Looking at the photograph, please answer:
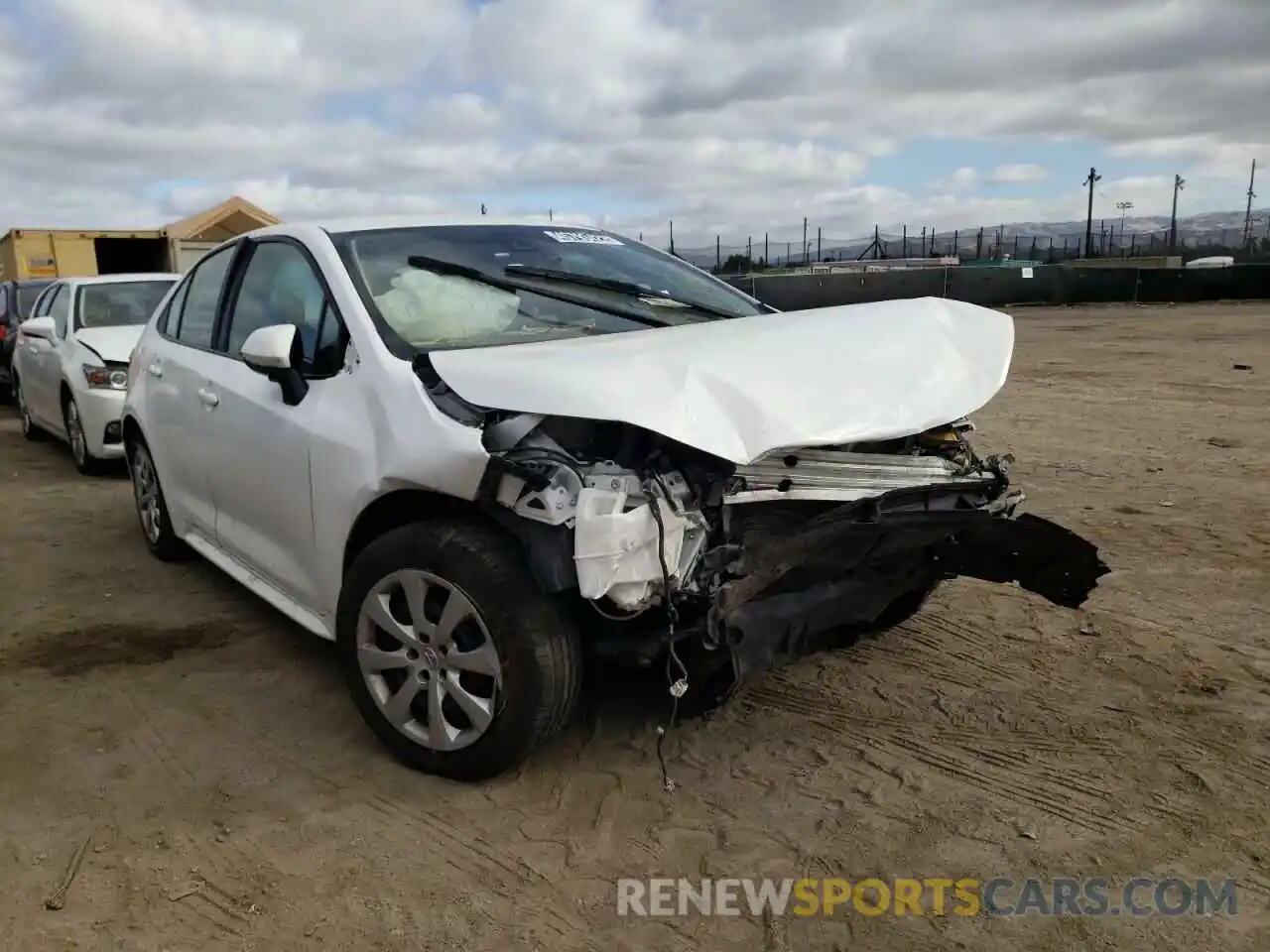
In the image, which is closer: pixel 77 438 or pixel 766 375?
pixel 766 375

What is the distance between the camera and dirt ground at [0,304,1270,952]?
8.32 feet

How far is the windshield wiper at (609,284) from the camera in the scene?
154 inches

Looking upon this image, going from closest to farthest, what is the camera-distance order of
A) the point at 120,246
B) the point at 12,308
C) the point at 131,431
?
the point at 131,431 < the point at 12,308 < the point at 120,246

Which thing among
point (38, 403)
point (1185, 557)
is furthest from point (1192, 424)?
point (38, 403)

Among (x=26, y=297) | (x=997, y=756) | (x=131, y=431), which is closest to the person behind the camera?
(x=997, y=756)

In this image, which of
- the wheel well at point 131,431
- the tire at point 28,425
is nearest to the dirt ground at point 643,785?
the wheel well at point 131,431

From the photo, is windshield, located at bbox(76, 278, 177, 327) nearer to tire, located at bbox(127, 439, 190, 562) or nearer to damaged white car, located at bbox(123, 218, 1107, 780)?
tire, located at bbox(127, 439, 190, 562)

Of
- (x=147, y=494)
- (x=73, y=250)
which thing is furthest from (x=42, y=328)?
(x=73, y=250)

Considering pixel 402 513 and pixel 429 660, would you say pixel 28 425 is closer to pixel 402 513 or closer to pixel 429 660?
pixel 402 513

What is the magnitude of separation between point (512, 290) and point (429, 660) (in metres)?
1.44

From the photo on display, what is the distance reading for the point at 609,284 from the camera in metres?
4.03

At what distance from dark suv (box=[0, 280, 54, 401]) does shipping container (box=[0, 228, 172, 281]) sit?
4483mm

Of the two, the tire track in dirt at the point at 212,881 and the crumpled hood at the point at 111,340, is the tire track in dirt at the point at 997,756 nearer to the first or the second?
the tire track in dirt at the point at 212,881

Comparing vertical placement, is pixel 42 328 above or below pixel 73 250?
below
